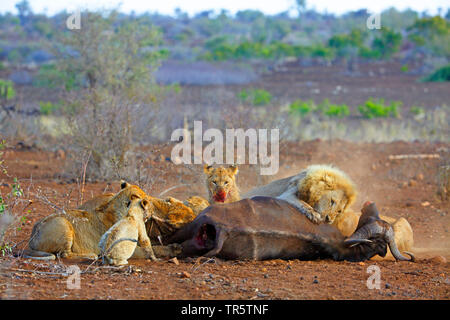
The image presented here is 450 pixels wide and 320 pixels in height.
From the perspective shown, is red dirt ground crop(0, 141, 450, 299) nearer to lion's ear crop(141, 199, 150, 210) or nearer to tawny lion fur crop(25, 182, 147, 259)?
tawny lion fur crop(25, 182, 147, 259)

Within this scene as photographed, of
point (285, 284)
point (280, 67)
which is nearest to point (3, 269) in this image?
point (285, 284)

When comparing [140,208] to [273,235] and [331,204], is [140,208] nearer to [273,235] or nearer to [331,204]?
[273,235]

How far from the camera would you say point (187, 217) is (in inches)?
260

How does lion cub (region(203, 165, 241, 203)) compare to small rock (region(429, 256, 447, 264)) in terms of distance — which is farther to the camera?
lion cub (region(203, 165, 241, 203))

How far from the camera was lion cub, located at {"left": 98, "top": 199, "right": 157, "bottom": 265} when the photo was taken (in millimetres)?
5707

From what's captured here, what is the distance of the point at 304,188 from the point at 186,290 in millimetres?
2314

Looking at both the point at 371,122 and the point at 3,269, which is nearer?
the point at 3,269

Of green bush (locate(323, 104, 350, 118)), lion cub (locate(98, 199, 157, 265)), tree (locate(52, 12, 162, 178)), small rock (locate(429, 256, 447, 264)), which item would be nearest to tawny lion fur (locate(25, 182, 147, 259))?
lion cub (locate(98, 199, 157, 265))

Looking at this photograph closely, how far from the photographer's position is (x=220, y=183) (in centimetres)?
762

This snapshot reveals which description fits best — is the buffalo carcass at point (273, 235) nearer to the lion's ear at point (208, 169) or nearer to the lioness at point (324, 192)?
the lioness at point (324, 192)

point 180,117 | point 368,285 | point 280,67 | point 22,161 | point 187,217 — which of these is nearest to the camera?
point 368,285

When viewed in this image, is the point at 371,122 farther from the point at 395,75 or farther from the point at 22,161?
the point at 395,75

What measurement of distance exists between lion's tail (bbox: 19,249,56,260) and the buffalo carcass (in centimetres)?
123
